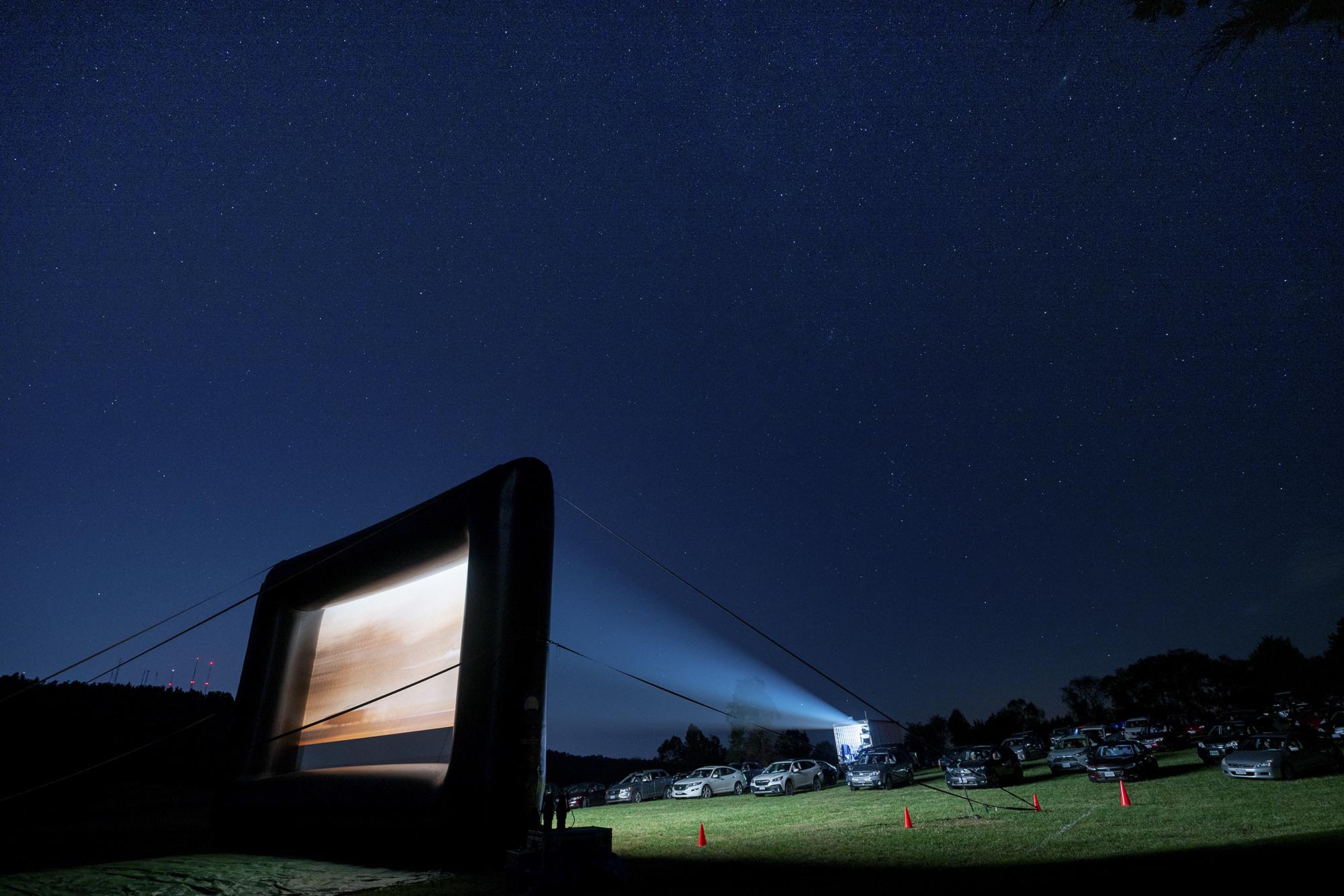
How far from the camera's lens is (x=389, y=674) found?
41.3 feet

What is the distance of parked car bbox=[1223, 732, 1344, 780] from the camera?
16.2 metres

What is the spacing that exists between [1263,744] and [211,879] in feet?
78.1

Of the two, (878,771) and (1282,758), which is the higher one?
(1282,758)

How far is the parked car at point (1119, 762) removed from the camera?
18.5m

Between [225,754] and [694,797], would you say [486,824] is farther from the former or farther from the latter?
[694,797]

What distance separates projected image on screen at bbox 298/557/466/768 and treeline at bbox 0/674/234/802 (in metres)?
18.1

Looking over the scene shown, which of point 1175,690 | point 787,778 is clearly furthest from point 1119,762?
point 1175,690

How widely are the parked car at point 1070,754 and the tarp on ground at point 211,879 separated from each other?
23036mm

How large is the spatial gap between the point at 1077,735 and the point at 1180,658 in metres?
81.3

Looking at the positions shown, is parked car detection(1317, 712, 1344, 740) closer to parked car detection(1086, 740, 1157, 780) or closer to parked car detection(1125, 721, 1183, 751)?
parked car detection(1125, 721, 1183, 751)

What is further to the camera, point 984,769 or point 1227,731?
point 1227,731

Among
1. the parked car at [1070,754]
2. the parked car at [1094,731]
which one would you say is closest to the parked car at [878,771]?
the parked car at [1070,754]

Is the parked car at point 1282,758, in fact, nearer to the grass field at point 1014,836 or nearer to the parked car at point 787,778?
the grass field at point 1014,836

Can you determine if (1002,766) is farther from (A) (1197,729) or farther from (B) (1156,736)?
(A) (1197,729)
